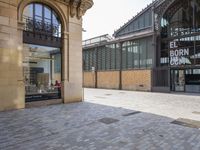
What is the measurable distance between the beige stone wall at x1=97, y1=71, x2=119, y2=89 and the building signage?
8128mm

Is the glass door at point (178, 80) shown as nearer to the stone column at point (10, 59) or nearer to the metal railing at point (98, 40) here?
the metal railing at point (98, 40)

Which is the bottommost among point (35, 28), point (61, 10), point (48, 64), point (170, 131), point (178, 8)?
point (170, 131)

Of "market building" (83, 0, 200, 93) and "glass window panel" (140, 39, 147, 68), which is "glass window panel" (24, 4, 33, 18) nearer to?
"market building" (83, 0, 200, 93)

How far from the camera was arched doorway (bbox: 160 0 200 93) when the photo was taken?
2027 centimetres

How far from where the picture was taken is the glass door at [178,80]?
70.4ft

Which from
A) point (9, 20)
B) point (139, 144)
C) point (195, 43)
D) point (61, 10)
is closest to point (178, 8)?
point (195, 43)

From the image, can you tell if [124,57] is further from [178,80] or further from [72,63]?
[72,63]

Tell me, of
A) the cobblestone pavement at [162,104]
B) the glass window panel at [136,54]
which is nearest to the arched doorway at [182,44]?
the glass window panel at [136,54]

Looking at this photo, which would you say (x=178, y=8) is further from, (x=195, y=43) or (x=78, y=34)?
(x=78, y=34)

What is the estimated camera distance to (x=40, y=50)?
1192 centimetres

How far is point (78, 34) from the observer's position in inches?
530

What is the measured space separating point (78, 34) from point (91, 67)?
18352mm

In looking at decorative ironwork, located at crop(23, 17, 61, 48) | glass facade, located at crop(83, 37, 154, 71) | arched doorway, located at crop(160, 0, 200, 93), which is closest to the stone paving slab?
decorative ironwork, located at crop(23, 17, 61, 48)

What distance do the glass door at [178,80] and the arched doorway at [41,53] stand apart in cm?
1436
